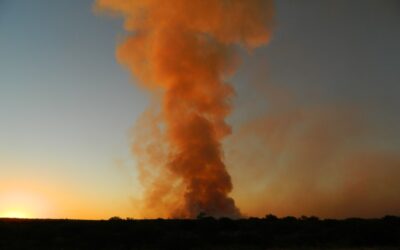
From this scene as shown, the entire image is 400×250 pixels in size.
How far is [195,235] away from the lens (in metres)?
40.8

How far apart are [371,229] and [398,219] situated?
13571mm

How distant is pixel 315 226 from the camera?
1794 inches

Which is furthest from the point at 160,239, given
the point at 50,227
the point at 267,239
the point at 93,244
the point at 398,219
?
the point at 398,219

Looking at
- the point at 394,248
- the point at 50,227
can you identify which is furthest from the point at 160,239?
the point at 394,248

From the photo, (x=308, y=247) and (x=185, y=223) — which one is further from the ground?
(x=185, y=223)

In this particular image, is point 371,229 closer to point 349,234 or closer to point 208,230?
point 349,234

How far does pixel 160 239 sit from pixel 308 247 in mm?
12434

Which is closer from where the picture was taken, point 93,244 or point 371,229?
point 93,244

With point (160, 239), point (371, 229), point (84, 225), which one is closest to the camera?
point (160, 239)

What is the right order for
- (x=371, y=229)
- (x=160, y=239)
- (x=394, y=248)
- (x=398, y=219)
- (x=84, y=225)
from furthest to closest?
(x=398, y=219), (x=84, y=225), (x=371, y=229), (x=160, y=239), (x=394, y=248)

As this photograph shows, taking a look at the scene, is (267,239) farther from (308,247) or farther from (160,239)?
(160,239)

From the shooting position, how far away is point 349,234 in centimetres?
4044

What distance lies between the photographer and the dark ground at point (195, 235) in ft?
118

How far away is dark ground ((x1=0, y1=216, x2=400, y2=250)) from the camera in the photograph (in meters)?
36.1
